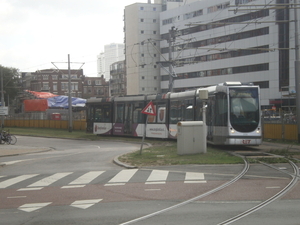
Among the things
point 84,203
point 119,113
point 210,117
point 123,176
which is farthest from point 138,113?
point 84,203

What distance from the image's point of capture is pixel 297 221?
725 centimetres

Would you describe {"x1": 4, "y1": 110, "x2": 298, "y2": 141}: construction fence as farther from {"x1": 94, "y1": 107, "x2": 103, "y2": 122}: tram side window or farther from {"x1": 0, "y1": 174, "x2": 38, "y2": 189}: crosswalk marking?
{"x1": 0, "y1": 174, "x2": 38, "y2": 189}: crosswalk marking

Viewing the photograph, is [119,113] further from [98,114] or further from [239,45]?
[239,45]

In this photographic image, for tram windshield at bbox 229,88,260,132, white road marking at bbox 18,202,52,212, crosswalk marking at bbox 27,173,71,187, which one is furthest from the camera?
tram windshield at bbox 229,88,260,132

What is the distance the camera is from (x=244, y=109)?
865 inches

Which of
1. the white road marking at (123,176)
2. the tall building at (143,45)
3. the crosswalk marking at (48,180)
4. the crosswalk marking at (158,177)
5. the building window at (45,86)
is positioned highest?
the tall building at (143,45)

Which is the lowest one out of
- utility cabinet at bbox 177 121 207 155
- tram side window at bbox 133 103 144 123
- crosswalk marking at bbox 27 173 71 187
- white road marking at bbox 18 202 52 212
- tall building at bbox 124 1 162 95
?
crosswalk marking at bbox 27 173 71 187

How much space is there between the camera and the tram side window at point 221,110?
72.0 feet

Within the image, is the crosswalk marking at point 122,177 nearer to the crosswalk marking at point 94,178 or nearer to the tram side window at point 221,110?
the crosswalk marking at point 94,178

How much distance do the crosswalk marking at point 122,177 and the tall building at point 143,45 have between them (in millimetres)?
77610

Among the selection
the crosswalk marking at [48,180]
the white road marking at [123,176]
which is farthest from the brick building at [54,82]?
the white road marking at [123,176]

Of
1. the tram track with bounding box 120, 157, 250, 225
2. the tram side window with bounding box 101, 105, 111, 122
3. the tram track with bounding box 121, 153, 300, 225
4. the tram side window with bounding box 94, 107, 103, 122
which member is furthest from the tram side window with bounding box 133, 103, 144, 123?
the tram track with bounding box 121, 153, 300, 225

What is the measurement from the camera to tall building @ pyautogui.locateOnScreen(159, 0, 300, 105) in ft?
210

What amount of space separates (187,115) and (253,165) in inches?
476
